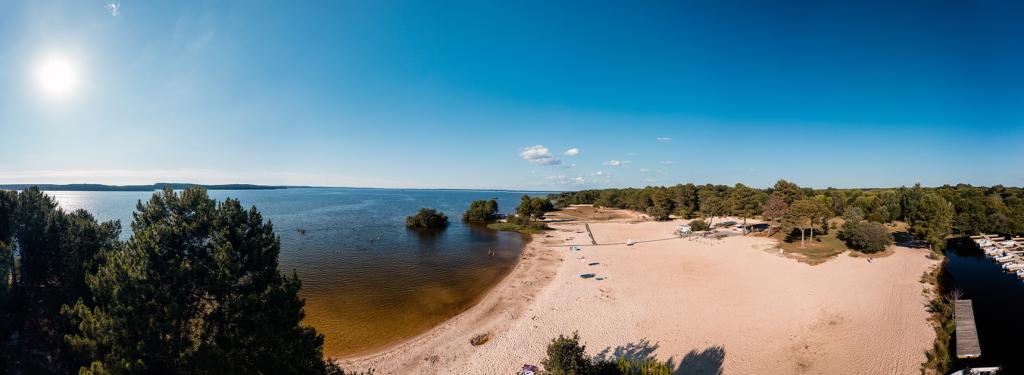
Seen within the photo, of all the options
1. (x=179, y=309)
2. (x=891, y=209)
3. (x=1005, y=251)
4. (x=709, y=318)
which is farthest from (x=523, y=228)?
(x=891, y=209)

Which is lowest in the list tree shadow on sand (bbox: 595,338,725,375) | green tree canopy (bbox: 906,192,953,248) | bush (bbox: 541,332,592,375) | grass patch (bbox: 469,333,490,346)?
grass patch (bbox: 469,333,490,346)

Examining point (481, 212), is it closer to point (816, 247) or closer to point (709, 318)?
point (816, 247)

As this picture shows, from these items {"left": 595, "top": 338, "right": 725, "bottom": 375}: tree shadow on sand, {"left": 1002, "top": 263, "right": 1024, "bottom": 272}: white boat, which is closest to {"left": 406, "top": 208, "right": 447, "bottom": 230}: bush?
{"left": 595, "top": 338, "right": 725, "bottom": 375}: tree shadow on sand

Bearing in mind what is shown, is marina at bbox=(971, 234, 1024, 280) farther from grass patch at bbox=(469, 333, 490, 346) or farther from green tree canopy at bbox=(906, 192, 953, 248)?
grass patch at bbox=(469, 333, 490, 346)

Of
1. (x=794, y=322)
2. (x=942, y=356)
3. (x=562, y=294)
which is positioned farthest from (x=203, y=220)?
(x=942, y=356)

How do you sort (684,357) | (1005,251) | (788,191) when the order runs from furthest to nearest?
(788,191) < (1005,251) < (684,357)

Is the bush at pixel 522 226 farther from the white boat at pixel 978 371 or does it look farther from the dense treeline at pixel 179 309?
the dense treeline at pixel 179 309

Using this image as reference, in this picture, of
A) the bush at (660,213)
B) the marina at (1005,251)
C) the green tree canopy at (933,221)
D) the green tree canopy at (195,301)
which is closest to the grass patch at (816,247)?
the green tree canopy at (933,221)
